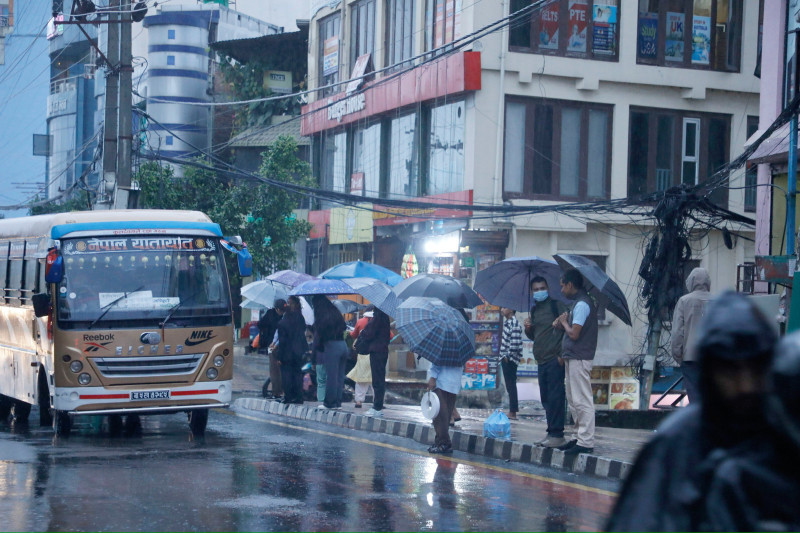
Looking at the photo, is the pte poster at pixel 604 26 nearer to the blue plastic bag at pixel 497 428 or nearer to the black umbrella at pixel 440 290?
the black umbrella at pixel 440 290

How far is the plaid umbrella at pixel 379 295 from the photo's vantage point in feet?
55.1

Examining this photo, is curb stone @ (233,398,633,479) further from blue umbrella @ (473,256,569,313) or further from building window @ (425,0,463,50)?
building window @ (425,0,463,50)

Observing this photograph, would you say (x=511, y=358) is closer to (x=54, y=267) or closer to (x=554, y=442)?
(x=554, y=442)

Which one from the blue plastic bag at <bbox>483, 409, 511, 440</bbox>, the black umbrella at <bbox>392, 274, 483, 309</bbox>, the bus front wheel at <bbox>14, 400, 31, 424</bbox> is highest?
the black umbrella at <bbox>392, 274, 483, 309</bbox>

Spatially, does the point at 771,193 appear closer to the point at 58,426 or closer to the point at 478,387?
the point at 478,387

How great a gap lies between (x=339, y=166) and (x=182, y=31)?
24820 mm

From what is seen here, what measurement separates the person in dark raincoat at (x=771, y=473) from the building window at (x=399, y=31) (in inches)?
1045

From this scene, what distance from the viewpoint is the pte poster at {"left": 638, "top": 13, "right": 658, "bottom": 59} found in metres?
26.7

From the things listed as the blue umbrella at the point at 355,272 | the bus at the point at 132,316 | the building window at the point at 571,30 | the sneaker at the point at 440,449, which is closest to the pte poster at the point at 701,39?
the building window at the point at 571,30

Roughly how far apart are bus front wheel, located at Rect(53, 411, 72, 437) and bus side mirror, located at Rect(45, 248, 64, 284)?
1.75m

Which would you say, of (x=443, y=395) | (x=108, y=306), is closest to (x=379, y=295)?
(x=443, y=395)

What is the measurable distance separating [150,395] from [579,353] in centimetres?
514

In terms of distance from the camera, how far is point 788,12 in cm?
1656

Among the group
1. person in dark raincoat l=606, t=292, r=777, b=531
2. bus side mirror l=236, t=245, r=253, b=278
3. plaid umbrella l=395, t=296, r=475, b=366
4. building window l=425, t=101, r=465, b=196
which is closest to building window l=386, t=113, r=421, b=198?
building window l=425, t=101, r=465, b=196
